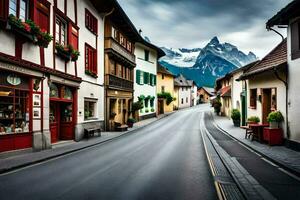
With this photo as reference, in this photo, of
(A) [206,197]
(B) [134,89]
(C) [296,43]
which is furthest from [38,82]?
(B) [134,89]

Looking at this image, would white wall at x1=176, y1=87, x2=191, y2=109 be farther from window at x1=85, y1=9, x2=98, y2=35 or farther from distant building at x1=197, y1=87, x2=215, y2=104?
window at x1=85, y1=9, x2=98, y2=35

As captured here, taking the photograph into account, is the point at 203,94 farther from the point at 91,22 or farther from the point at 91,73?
the point at 91,73

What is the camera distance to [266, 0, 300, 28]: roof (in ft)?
38.9

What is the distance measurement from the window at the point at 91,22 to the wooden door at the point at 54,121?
21.0 ft

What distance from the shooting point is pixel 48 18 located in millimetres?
13969

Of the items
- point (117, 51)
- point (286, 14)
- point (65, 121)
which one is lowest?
point (65, 121)

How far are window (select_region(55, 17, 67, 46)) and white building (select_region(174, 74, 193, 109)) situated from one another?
52791 mm

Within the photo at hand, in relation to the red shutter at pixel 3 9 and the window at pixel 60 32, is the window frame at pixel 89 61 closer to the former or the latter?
the window at pixel 60 32

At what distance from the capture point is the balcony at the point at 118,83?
2472 cm

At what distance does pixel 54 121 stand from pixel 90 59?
626 centimetres

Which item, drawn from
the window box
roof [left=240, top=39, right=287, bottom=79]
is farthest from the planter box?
the window box

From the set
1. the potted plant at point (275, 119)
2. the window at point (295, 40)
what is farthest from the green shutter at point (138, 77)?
the window at point (295, 40)

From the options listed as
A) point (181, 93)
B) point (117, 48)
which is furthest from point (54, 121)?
point (181, 93)

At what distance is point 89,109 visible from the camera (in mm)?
21359
